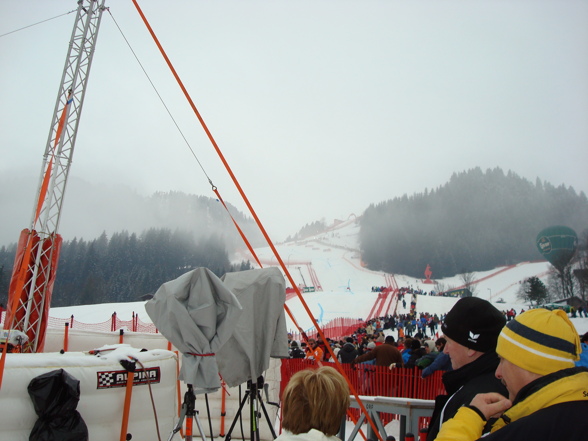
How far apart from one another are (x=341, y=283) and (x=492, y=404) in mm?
85227

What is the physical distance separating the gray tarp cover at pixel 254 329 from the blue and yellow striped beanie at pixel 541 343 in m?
2.71

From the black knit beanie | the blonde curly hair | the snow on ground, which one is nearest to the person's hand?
the black knit beanie

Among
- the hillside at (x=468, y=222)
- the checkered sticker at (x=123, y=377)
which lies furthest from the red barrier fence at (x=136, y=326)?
the hillside at (x=468, y=222)

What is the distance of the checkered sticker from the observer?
4160mm

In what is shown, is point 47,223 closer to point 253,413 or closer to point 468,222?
point 253,413

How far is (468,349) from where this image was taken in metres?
2.27

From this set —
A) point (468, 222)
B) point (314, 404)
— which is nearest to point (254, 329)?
point (314, 404)

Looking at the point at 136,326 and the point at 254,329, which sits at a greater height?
the point at 254,329

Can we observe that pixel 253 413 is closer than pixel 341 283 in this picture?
Yes

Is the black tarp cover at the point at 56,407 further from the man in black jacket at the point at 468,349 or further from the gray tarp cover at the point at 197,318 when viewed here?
the man in black jacket at the point at 468,349

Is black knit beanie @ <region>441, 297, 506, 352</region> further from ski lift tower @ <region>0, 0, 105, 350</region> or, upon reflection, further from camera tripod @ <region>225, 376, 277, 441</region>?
ski lift tower @ <region>0, 0, 105, 350</region>

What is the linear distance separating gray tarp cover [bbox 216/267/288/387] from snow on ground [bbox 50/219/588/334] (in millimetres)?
28793

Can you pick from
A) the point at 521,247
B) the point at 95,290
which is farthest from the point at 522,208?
the point at 95,290

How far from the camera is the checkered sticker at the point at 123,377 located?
4160 mm
